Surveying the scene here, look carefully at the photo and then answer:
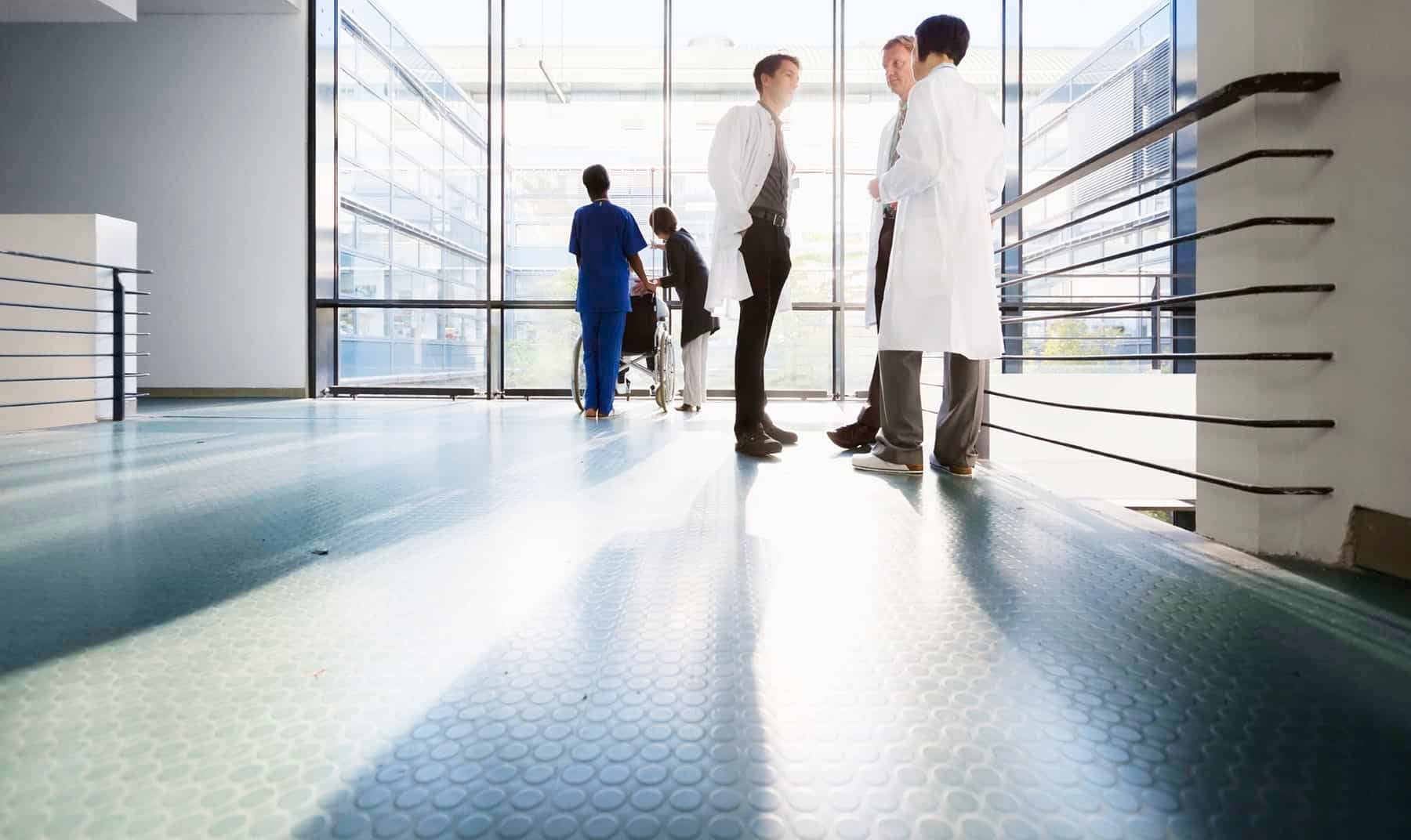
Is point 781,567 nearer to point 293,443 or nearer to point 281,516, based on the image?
point 281,516

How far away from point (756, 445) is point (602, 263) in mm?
2127

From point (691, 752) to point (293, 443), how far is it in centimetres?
312

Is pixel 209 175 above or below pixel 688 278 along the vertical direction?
above

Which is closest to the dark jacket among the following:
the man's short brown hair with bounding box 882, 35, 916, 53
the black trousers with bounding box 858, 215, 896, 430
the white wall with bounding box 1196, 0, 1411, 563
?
the black trousers with bounding box 858, 215, 896, 430

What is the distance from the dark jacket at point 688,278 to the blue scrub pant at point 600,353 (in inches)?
16.6

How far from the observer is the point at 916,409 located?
8.08ft

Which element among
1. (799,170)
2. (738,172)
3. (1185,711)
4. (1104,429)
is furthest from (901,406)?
(799,170)

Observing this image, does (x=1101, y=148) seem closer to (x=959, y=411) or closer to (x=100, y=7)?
(x=959, y=411)

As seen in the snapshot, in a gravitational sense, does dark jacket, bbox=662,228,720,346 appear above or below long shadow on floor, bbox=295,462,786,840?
above

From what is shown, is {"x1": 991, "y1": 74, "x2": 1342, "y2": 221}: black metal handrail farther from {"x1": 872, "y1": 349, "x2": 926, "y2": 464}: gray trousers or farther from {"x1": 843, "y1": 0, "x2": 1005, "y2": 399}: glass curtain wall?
{"x1": 843, "y1": 0, "x2": 1005, "y2": 399}: glass curtain wall

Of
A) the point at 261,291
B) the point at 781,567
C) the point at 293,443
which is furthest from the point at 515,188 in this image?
the point at 781,567

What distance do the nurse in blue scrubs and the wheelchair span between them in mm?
288

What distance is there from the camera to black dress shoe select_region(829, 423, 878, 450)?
3.12m

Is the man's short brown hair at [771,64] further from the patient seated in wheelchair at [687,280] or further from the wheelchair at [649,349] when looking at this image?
the wheelchair at [649,349]
